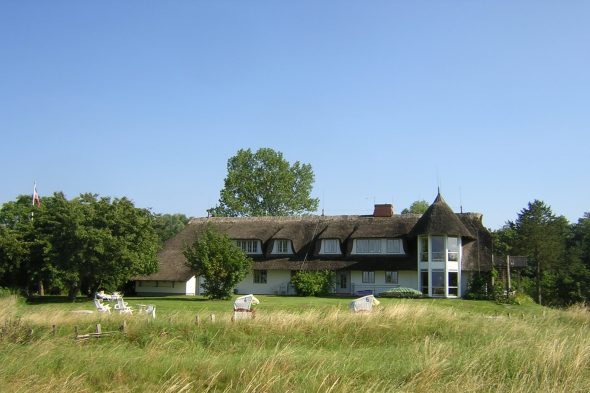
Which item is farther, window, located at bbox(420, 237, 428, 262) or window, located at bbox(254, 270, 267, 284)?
window, located at bbox(254, 270, 267, 284)

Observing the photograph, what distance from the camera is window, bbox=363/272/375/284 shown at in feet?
153

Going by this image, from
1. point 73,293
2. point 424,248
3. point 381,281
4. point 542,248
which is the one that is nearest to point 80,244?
point 73,293

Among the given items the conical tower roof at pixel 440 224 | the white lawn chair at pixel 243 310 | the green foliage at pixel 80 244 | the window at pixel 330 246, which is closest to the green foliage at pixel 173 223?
the window at pixel 330 246

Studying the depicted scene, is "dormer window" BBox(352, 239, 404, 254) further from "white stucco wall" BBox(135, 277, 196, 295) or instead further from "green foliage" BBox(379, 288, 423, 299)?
"white stucco wall" BBox(135, 277, 196, 295)

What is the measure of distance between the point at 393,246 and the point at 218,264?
14.9 m

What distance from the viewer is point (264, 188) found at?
76.9 meters

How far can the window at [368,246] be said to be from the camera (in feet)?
156

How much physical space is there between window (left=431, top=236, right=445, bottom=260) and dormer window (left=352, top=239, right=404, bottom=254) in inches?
112

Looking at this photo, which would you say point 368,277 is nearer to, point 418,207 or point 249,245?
point 249,245

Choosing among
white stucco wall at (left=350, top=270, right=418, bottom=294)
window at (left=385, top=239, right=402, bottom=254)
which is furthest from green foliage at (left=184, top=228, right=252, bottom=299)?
window at (left=385, top=239, right=402, bottom=254)

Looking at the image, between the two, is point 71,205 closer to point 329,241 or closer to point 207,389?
point 329,241

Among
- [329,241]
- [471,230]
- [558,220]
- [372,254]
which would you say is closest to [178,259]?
[329,241]

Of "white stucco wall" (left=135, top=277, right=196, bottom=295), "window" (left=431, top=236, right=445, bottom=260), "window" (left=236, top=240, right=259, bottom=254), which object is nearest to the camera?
"window" (left=431, top=236, right=445, bottom=260)

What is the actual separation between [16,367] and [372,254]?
3820cm
